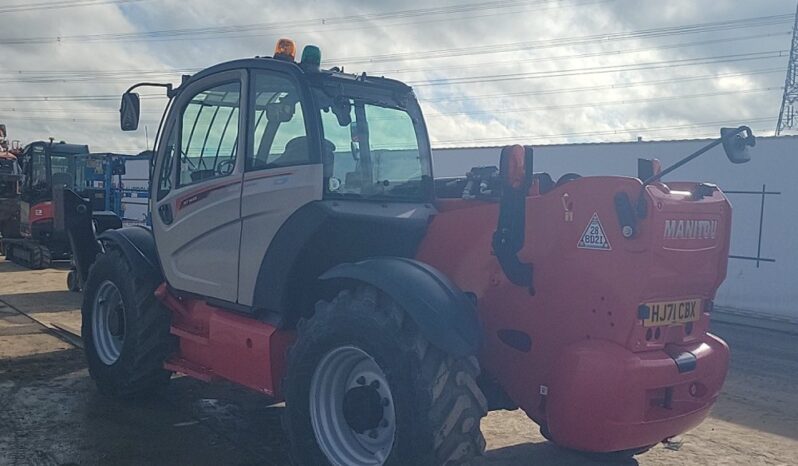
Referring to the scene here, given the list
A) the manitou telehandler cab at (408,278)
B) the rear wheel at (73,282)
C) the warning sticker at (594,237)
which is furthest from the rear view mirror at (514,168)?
the rear wheel at (73,282)

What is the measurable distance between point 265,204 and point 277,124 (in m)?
0.54

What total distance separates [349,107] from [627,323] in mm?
2281

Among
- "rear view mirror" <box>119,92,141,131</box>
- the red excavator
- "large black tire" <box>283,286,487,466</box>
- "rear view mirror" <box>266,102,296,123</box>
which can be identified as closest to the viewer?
"large black tire" <box>283,286,487,466</box>

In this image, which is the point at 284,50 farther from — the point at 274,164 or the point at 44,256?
the point at 44,256

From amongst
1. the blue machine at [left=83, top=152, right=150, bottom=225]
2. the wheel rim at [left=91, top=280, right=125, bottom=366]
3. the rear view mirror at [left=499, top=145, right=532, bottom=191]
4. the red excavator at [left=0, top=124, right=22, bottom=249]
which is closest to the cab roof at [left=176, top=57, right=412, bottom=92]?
the rear view mirror at [left=499, top=145, right=532, bottom=191]

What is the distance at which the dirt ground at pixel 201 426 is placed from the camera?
4848 millimetres

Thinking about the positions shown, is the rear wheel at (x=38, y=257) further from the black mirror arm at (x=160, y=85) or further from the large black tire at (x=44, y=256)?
the black mirror arm at (x=160, y=85)

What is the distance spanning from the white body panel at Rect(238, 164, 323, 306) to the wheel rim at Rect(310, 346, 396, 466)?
0.89 meters

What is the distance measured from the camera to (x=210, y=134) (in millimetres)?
5367

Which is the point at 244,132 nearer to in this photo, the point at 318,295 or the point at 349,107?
the point at 349,107

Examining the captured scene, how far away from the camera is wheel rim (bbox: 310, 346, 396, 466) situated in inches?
155

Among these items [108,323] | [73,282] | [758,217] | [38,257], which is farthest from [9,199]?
[758,217]

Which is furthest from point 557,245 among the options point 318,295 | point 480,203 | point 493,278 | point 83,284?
point 83,284

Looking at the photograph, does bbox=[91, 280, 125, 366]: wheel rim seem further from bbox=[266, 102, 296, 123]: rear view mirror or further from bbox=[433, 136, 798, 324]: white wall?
bbox=[433, 136, 798, 324]: white wall
